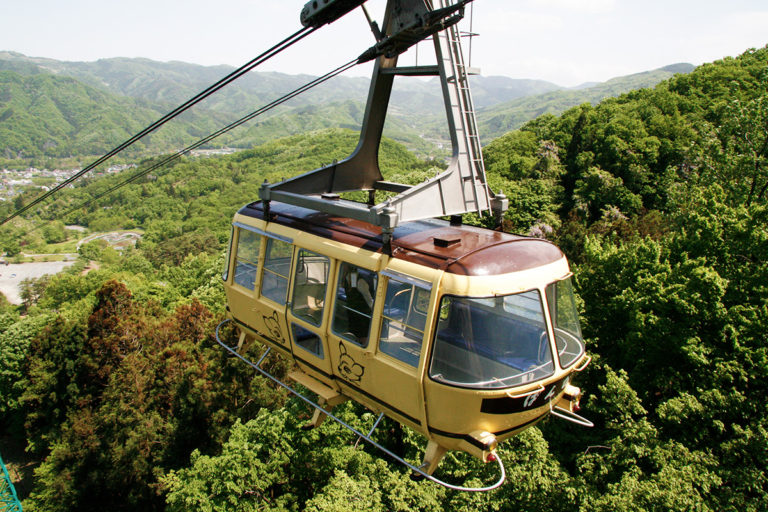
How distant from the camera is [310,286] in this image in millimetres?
8477

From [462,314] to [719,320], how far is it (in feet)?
46.0

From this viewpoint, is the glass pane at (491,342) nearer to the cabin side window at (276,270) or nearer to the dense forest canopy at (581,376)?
the cabin side window at (276,270)

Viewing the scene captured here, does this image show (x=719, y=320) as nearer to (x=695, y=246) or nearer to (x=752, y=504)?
(x=695, y=246)

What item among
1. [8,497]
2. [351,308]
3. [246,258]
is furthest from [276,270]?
[8,497]

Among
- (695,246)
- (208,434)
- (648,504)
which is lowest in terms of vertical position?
(208,434)

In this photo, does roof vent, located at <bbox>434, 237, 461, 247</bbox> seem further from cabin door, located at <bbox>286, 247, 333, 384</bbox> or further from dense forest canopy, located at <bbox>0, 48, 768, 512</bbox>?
dense forest canopy, located at <bbox>0, 48, 768, 512</bbox>

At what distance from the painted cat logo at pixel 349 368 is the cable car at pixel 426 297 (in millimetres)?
25

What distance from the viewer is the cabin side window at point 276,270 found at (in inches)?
352

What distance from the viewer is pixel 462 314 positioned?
623 cm

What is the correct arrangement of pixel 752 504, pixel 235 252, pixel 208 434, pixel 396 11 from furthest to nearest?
1. pixel 208 434
2. pixel 752 504
3. pixel 235 252
4. pixel 396 11

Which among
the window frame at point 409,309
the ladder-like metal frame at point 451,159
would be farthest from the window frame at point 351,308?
the ladder-like metal frame at point 451,159

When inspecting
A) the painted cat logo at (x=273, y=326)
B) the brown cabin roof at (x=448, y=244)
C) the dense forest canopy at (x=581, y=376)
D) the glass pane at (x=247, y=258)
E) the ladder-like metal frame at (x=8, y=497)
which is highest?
the brown cabin roof at (x=448, y=244)

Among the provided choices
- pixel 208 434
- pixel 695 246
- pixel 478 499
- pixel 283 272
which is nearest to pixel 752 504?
pixel 478 499

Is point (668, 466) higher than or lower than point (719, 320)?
lower
